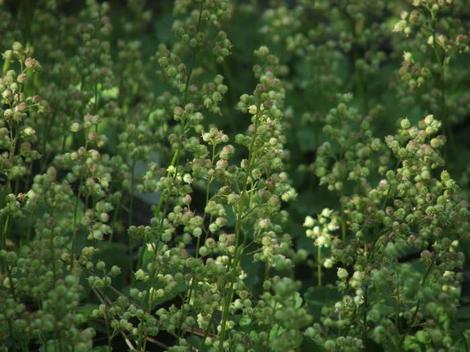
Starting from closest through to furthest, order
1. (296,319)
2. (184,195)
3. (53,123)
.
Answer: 1. (296,319)
2. (184,195)
3. (53,123)

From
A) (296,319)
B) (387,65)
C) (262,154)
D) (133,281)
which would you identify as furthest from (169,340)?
(387,65)

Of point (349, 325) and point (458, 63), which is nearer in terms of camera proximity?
point (349, 325)

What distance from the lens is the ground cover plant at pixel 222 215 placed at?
2.02m

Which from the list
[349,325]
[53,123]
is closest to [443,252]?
[349,325]

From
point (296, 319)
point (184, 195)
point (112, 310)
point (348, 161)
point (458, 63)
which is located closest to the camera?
point (296, 319)

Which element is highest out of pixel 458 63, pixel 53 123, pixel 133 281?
pixel 458 63

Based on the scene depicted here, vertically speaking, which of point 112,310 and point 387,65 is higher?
point 387,65

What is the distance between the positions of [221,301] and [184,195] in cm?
26

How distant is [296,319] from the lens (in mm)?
1778

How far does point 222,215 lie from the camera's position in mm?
2189

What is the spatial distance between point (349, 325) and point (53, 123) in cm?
117

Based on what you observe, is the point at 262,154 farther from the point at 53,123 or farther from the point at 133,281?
the point at 53,123

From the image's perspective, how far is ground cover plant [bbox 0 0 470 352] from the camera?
2.02m

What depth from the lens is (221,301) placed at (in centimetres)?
216
